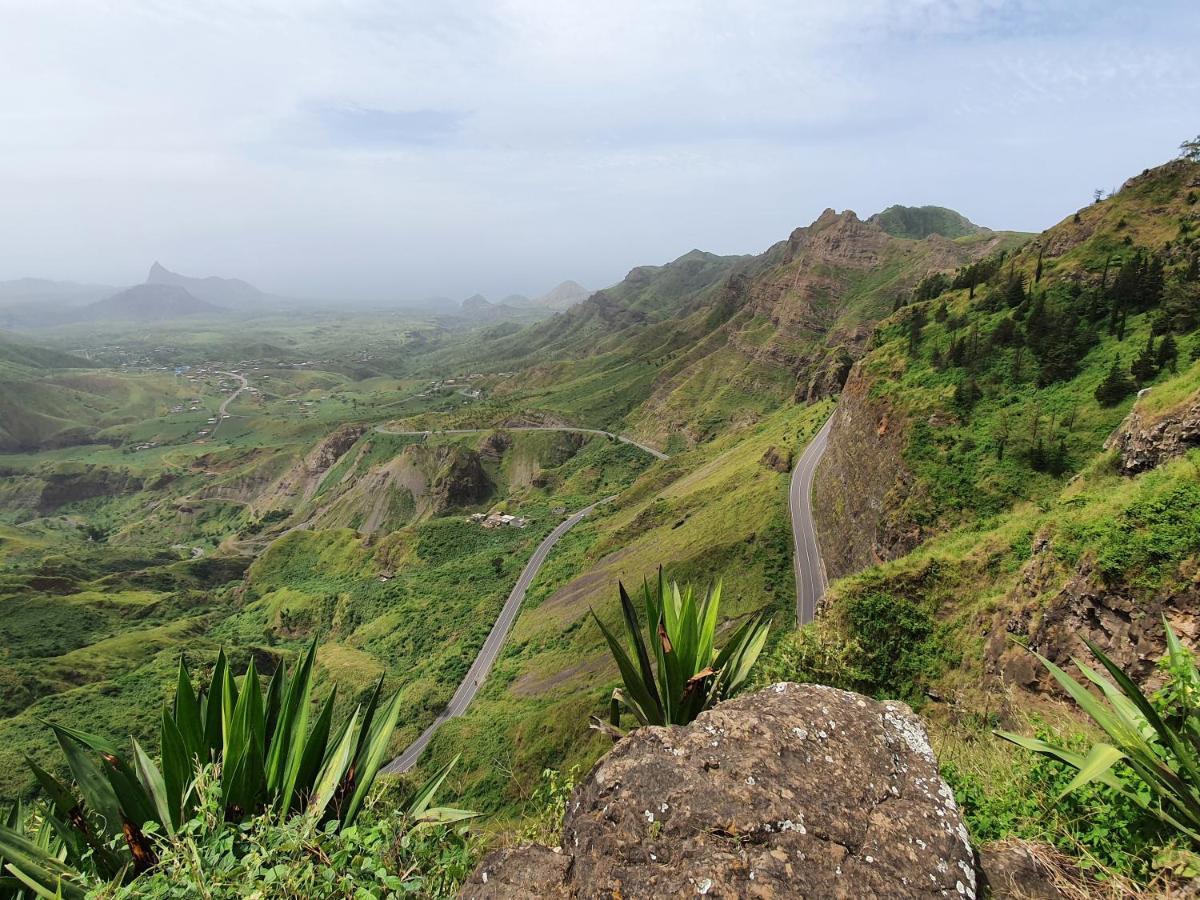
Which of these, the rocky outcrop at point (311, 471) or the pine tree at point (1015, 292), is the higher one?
the pine tree at point (1015, 292)

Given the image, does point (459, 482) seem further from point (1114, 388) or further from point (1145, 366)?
point (1145, 366)

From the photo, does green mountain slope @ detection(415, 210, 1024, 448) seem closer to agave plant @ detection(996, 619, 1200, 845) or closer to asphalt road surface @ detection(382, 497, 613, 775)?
asphalt road surface @ detection(382, 497, 613, 775)

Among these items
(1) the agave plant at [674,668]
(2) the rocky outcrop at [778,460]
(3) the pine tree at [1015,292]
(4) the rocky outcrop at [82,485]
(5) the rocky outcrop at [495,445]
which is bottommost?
(4) the rocky outcrop at [82,485]

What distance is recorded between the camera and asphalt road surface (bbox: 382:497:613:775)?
127 feet

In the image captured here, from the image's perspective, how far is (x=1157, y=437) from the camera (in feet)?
54.4

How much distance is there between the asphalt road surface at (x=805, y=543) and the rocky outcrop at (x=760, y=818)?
28.4 m

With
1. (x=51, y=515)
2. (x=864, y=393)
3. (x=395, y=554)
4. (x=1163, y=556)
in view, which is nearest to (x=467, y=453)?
(x=395, y=554)

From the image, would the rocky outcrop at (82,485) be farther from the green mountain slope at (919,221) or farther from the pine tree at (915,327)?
the green mountain slope at (919,221)

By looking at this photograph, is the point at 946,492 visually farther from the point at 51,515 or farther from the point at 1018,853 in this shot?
the point at 51,515

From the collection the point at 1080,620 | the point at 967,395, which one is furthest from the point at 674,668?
the point at 967,395

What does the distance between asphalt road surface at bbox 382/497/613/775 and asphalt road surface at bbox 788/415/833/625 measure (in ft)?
86.9

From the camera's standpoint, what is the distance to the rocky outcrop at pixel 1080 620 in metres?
11.3

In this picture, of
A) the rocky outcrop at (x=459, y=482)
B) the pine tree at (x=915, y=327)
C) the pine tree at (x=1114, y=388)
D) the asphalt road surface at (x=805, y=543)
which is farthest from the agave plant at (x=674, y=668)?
the rocky outcrop at (x=459, y=482)

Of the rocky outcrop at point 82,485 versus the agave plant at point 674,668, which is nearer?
the agave plant at point 674,668
